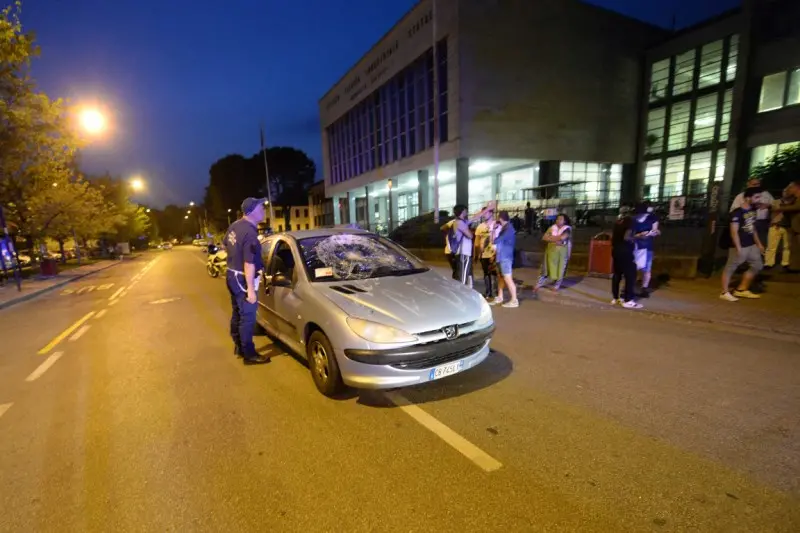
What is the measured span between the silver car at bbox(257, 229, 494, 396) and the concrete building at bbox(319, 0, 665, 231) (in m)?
16.9

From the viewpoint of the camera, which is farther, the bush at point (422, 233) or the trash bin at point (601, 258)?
the bush at point (422, 233)

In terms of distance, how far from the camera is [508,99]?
77.9ft

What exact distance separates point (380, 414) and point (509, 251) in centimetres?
464

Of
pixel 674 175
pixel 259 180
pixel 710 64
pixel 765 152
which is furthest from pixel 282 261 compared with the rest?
pixel 259 180

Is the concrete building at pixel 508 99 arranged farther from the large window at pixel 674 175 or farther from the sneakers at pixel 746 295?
the sneakers at pixel 746 295

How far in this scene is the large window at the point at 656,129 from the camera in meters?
26.8

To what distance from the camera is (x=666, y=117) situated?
86.4 ft

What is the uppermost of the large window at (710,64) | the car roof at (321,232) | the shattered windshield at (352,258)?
the large window at (710,64)

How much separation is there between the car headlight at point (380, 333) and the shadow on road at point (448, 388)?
2.45 ft

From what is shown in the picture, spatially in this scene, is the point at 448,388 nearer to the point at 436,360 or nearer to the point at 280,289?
the point at 436,360

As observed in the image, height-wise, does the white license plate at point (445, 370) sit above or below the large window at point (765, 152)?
below

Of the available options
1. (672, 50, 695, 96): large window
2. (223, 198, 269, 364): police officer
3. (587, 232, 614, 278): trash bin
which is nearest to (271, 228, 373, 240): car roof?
(223, 198, 269, 364): police officer

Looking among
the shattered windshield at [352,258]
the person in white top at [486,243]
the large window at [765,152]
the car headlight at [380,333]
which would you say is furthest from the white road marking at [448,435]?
the large window at [765,152]

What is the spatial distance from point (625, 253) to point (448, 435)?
522cm
